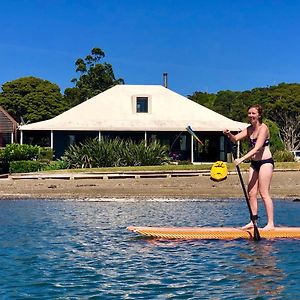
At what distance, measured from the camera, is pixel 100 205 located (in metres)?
19.6

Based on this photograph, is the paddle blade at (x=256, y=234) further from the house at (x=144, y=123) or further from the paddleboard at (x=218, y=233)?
the house at (x=144, y=123)

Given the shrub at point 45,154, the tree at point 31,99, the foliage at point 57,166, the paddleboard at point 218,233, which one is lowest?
the paddleboard at point 218,233

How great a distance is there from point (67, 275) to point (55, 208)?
401 inches

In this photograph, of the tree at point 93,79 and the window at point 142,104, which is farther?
the tree at point 93,79

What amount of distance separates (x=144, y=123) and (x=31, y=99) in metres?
33.9

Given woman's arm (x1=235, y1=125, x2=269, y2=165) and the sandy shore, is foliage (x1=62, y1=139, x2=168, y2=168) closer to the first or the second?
the sandy shore

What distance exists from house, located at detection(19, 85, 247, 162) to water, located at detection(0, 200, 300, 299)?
2530 cm

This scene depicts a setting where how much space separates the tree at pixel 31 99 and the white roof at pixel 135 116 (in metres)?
27.2

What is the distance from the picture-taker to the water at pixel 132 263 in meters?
7.50

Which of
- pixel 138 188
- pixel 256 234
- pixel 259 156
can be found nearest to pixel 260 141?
pixel 259 156

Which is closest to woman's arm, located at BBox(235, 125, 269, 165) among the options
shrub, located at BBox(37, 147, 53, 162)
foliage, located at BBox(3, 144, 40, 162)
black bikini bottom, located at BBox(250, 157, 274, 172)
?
black bikini bottom, located at BBox(250, 157, 274, 172)

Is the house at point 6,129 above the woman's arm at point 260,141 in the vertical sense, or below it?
above

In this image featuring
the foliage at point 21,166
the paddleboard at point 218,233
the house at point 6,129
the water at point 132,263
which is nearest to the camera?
the water at point 132,263

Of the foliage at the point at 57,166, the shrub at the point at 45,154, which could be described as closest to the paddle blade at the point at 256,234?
the foliage at the point at 57,166
